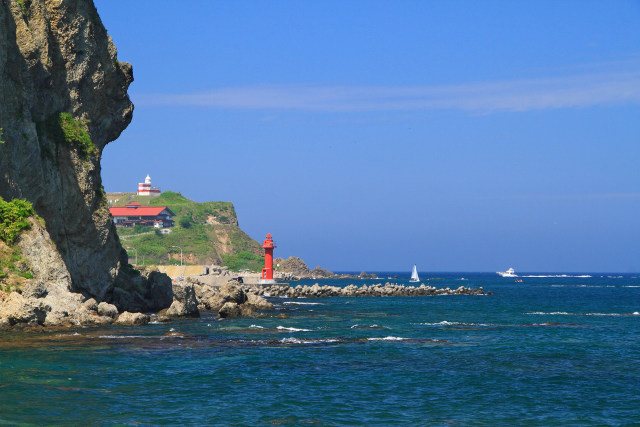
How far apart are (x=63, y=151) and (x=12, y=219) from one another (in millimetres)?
9388

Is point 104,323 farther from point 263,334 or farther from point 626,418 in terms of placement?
point 626,418

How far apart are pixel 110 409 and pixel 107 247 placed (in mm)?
32995

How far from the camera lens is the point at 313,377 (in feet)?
89.7

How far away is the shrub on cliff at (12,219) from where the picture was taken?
132 ft

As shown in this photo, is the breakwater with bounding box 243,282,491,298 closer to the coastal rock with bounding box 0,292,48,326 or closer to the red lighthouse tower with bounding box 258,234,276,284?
the red lighthouse tower with bounding box 258,234,276,284

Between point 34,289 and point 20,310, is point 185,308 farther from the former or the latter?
point 20,310

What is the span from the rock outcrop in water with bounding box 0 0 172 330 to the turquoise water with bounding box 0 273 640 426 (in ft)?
15.2

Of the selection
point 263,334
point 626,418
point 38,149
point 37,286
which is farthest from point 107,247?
point 626,418

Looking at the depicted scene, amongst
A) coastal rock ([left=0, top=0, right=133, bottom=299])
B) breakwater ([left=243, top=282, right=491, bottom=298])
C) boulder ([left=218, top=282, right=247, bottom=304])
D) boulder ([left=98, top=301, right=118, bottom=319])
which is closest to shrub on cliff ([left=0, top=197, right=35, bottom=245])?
coastal rock ([left=0, top=0, right=133, bottom=299])

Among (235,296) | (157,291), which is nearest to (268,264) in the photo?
(235,296)

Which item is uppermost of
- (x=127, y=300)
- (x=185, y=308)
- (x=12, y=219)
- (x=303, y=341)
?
(x=12, y=219)

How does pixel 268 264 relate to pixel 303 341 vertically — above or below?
above

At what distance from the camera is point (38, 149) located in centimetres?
4494

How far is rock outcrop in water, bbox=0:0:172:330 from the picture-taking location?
41.3 meters
